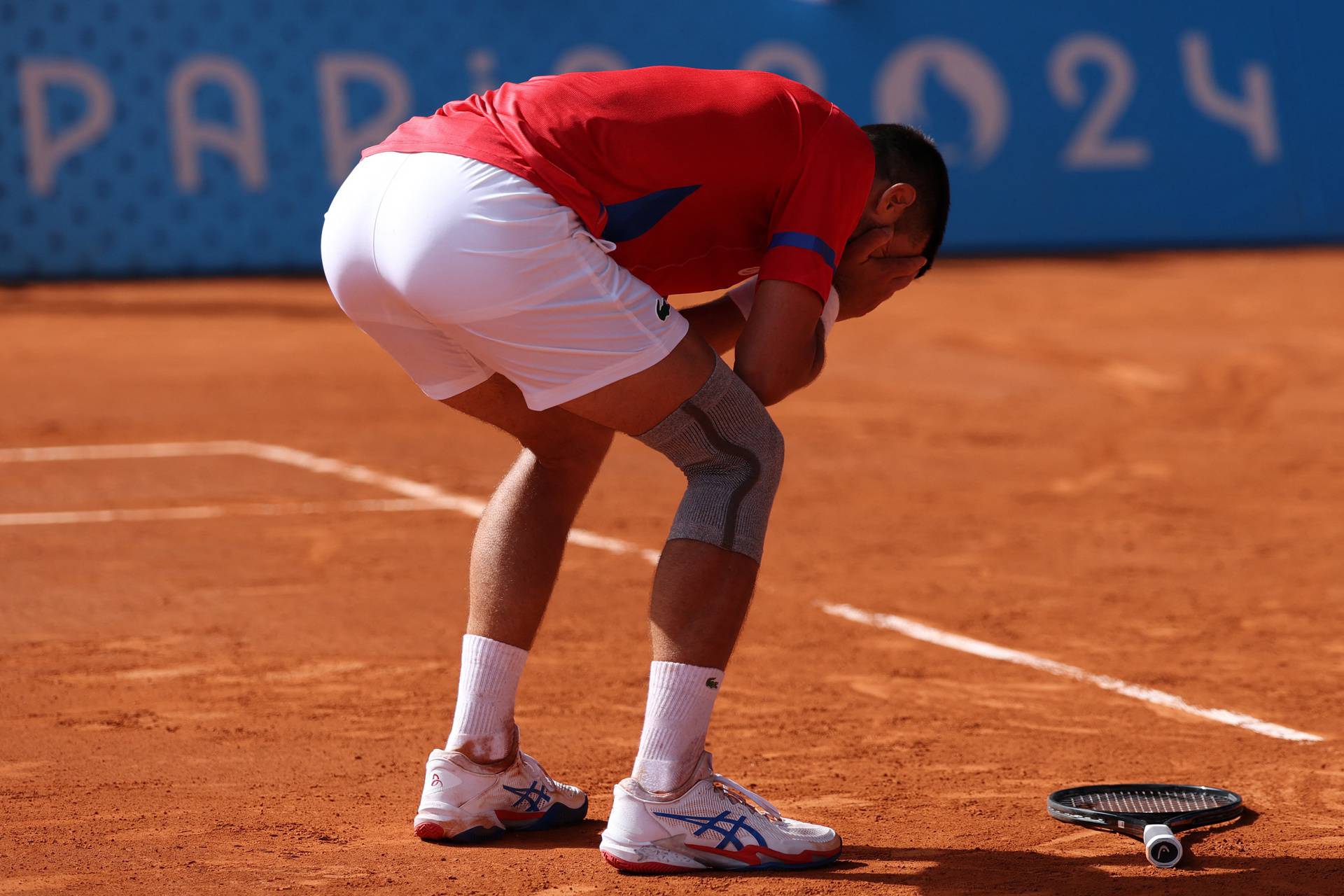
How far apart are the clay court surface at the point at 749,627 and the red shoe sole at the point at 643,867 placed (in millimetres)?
26

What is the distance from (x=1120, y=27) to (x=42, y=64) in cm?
981

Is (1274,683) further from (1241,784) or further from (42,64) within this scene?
(42,64)

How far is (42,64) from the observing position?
1440 cm

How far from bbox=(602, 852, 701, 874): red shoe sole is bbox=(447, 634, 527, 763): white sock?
1.31 feet

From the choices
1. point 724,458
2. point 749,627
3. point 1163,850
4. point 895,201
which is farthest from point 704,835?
point 749,627

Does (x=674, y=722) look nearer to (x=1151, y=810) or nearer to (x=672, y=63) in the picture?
(x=1151, y=810)

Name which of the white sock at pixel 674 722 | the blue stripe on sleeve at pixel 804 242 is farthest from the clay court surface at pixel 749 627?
the blue stripe on sleeve at pixel 804 242

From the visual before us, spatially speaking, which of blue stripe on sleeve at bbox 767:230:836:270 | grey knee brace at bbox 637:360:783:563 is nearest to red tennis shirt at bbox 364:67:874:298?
blue stripe on sleeve at bbox 767:230:836:270

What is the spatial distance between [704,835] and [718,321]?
1036 mm

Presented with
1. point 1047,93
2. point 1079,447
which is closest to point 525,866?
point 1079,447

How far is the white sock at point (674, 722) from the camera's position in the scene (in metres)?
3.09

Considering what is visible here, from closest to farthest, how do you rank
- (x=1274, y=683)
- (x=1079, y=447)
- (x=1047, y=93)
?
(x=1274, y=683), (x=1079, y=447), (x=1047, y=93)

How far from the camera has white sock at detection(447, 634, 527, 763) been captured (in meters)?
3.43

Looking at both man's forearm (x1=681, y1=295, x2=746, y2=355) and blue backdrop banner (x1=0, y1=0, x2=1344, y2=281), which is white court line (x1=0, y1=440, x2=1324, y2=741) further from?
blue backdrop banner (x1=0, y1=0, x2=1344, y2=281)
